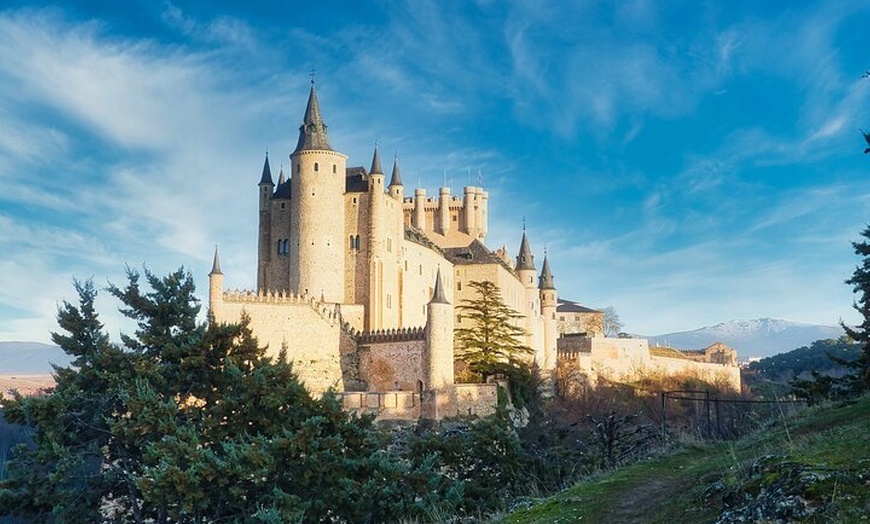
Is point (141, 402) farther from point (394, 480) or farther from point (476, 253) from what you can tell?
point (476, 253)

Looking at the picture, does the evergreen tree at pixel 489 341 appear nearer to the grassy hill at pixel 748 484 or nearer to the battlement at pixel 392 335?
the battlement at pixel 392 335

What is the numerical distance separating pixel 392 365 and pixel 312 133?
1549 cm

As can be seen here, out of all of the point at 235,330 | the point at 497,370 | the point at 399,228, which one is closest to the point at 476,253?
the point at 399,228

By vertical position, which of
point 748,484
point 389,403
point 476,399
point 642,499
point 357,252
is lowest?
point 642,499

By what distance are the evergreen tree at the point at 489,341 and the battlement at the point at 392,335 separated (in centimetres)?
543

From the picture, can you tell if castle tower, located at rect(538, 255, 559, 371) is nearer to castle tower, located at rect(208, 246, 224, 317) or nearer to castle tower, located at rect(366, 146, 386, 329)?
castle tower, located at rect(366, 146, 386, 329)

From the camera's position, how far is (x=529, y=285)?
2795 inches

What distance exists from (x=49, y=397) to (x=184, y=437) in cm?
464

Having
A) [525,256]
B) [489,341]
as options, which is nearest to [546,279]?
[525,256]

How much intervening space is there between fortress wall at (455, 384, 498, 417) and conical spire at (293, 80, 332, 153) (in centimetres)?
1723

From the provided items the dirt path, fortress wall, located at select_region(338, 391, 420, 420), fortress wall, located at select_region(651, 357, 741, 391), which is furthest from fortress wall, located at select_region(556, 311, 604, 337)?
the dirt path

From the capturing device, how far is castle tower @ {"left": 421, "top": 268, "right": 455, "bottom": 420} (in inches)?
1810

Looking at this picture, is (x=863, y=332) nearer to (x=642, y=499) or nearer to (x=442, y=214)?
(x=642, y=499)

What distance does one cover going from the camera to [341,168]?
52906mm
